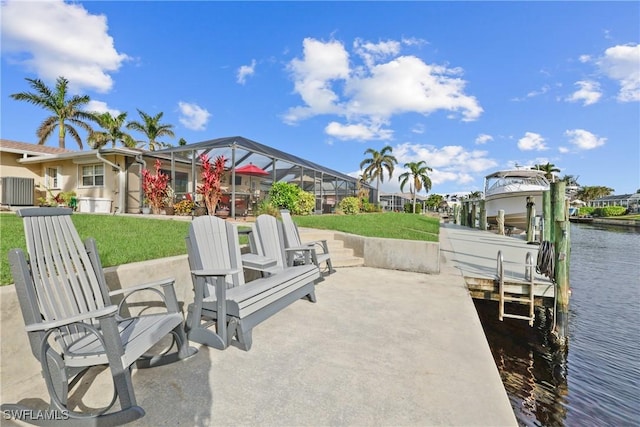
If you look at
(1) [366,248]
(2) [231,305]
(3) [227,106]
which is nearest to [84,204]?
(3) [227,106]

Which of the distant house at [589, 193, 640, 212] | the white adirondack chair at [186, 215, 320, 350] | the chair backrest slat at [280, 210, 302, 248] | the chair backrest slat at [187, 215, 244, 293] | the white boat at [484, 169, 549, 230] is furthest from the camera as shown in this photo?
the distant house at [589, 193, 640, 212]

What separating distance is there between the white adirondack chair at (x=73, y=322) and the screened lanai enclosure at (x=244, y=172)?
28.8 ft

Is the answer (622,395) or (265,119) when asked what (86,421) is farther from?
(265,119)

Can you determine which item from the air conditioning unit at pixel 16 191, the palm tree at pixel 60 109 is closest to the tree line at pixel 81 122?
the palm tree at pixel 60 109

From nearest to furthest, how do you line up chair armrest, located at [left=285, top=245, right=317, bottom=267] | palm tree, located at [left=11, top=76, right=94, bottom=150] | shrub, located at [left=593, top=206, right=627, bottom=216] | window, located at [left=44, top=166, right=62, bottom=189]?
chair armrest, located at [left=285, top=245, right=317, bottom=267] → window, located at [left=44, top=166, right=62, bottom=189] → palm tree, located at [left=11, top=76, right=94, bottom=150] → shrub, located at [left=593, top=206, right=627, bottom=216]

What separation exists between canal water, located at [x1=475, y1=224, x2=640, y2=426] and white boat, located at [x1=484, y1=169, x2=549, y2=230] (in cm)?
1040

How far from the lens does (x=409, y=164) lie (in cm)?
4744

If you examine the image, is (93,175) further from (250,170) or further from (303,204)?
(303,204)

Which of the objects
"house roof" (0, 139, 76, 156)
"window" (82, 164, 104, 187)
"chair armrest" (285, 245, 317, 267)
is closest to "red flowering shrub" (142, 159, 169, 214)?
"window" (82, 164, 104, 187)

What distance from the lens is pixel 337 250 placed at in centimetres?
712

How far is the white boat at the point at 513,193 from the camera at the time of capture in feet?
56.9

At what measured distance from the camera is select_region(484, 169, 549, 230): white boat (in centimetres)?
1733

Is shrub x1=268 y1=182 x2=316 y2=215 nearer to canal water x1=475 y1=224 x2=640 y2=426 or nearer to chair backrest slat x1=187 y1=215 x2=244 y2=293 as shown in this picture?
canal water x1=475 y1=224 x2=640 y2=426

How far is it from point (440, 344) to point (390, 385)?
0.97 meters
